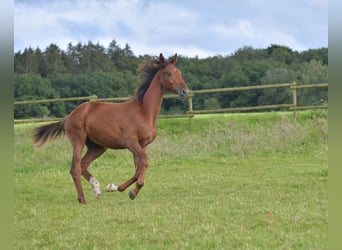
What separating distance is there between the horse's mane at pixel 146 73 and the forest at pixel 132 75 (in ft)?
37.4

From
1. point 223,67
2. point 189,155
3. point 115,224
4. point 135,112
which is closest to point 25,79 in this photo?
point 223,67

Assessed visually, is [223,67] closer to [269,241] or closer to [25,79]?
[25,79]

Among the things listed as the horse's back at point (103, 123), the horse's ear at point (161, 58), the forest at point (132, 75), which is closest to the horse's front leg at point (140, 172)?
the horse's back at point (103, 123)

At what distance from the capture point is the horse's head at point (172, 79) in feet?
22.9

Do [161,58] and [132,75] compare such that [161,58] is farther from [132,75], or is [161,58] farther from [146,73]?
[132,75]

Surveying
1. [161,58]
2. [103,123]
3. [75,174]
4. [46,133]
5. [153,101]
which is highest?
[161,58]

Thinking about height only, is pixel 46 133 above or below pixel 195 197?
above

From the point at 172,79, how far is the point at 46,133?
223 cm

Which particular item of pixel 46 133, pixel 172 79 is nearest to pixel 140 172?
pixel 172 79

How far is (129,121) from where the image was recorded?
7105 millimetres

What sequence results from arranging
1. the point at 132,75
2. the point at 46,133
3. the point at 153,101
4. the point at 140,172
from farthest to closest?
the point at 132,75 < the point at 46,133 < the point at 153,101 < the point at 140,172

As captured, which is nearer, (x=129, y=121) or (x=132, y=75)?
(x=129, y=121)

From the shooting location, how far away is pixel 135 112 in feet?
23.5

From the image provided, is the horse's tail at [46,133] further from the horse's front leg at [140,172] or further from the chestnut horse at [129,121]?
the horse's front leg at [140,172]
